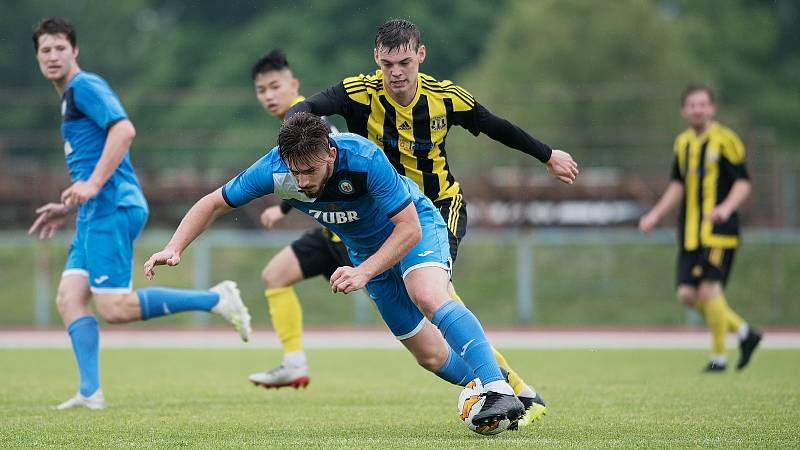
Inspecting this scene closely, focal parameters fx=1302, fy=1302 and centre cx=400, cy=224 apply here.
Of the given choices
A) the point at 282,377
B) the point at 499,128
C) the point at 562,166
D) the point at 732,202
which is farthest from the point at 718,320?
the point at 499,128

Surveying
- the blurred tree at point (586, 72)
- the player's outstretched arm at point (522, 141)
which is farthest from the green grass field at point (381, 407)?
the blurred tree at point (586, 72)

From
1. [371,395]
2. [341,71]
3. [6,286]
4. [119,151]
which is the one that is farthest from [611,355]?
[341,71]

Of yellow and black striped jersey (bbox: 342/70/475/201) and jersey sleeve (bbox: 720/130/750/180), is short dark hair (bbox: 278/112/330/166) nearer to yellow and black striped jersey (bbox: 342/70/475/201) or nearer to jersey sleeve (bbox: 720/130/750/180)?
yellow and black striped jersey (bbox: 342/70/475/201)

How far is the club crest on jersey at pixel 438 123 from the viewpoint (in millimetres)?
6828

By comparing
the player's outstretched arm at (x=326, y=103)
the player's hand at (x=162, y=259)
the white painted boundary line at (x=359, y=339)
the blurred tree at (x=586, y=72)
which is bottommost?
the white painted boundary line at (x=359, y=339)

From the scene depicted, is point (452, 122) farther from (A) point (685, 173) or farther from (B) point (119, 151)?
(A) point (685, 173)

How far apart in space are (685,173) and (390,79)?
518 centimetres

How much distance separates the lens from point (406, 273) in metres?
6.23

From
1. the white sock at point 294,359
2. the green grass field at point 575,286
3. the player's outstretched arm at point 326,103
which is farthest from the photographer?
the green grass field at point 575,286

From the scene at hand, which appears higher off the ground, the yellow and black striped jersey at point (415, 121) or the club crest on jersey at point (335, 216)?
the yellow and black striped jersey at point (415, 121)

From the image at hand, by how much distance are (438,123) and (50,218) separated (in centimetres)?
260

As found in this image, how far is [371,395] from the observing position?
28.2 ft

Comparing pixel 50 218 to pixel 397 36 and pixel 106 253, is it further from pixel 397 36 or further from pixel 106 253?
pixel 397 36

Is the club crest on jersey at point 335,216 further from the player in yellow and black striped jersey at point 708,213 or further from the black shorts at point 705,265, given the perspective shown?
the black shorts at point 705,265
